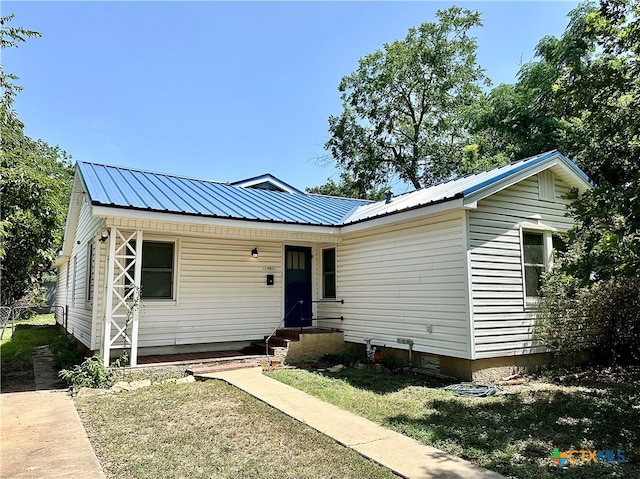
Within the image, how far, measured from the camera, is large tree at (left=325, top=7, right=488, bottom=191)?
83.7 feet

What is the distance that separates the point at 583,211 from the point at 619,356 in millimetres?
5895

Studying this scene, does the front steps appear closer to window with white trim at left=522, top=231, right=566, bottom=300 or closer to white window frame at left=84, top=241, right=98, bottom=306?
white window frame at left=84, top=241, right=98, bottom=306

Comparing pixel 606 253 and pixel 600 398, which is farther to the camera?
pixel 600 398

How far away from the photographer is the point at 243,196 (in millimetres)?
11375

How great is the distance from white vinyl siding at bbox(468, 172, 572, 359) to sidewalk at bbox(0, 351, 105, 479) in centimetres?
613

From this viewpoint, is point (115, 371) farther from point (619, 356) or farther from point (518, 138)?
point (518, 138)

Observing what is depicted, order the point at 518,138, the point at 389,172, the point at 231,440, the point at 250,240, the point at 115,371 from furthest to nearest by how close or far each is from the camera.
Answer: the point at 389,172
the point at 518,138
the point at 250,240
the point at 115,371
the point at 231,440

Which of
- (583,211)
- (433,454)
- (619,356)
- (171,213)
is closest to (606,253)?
(583,211)

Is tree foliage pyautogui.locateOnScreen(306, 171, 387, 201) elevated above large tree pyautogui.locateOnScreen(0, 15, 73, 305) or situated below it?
above

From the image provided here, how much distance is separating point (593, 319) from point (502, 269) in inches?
112

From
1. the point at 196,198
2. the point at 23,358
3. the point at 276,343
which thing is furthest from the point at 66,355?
the point at 276,343

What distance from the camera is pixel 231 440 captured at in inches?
179

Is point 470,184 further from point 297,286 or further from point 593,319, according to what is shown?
point 297,286

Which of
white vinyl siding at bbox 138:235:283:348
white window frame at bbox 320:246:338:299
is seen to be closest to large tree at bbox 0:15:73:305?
white vinyl siding at bbox 138:235:283:348
